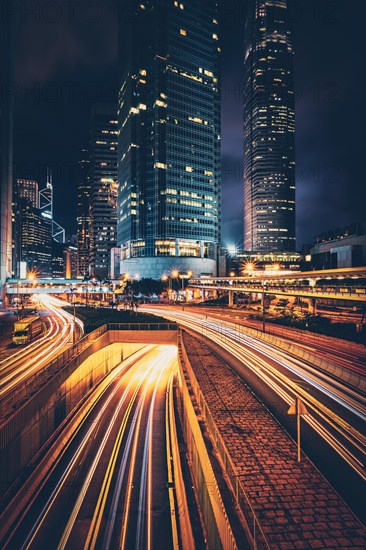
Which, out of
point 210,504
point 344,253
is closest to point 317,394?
point 210,504

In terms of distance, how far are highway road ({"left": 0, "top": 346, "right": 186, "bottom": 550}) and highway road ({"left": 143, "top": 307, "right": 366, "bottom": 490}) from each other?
7.90 metres

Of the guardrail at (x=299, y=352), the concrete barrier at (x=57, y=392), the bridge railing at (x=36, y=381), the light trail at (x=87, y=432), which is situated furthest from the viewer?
the guardrail at (x=299, y=352)

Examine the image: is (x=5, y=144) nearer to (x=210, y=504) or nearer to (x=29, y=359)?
(x=29, y=359)

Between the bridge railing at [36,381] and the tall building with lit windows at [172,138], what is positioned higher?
the tall building with lit windows at [172,138]

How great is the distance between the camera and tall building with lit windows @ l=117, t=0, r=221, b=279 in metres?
120

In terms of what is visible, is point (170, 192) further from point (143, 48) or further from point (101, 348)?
point (101, 348)

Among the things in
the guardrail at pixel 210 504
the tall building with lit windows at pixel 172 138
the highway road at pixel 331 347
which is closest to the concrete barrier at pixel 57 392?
the guardrail at pixel 210 504

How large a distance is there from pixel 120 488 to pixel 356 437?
12.1m

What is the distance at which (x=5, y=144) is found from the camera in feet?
335

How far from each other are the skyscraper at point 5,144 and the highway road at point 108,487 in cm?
9217

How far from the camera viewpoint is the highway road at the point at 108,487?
37.0 ft

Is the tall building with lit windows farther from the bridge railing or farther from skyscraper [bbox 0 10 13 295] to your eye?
the bridge railing

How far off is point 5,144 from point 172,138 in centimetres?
6666

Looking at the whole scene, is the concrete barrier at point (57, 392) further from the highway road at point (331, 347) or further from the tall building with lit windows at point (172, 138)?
the tall building with lit windows at point (172, 138)
